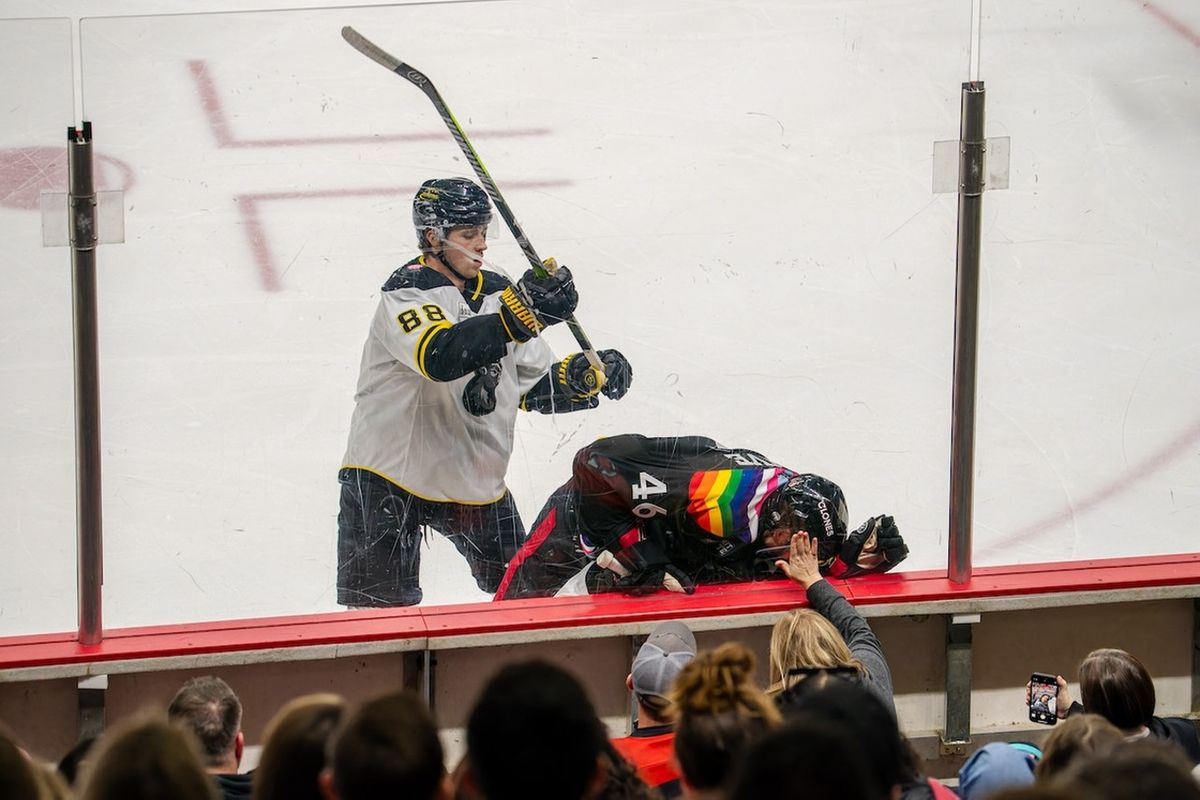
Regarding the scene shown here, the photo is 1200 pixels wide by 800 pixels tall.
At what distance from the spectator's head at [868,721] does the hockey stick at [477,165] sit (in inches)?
69.4

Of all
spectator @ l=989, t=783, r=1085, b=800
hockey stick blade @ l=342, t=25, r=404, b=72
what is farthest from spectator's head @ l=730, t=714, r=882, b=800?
hockey stick blade @ l=342, t=25, r=404, b=72

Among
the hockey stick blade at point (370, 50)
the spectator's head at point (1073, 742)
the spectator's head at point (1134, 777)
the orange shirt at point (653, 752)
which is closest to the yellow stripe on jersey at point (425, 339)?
the hockey stick blade at point (370, 50)

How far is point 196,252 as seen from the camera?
3562 millimetres

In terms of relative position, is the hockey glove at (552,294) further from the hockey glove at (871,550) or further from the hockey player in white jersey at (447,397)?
the hockey glove at (871,550)

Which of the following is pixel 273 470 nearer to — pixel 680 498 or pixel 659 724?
pixel 680 498

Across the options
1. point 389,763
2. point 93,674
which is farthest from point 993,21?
point 389,763

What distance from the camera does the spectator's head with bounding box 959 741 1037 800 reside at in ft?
8.08

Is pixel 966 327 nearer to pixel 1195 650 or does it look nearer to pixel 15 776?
pixel 1195 650

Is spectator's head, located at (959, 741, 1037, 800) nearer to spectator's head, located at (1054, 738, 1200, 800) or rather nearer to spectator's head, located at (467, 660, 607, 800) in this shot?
spectator's head, located at (1054, 738, 1200, 800)

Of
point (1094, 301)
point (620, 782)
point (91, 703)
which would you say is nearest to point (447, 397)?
point (91, 703)

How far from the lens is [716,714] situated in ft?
6.79

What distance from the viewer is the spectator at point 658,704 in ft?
8.22

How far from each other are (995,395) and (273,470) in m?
1.67

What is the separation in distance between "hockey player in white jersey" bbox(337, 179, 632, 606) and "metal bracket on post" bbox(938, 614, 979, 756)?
36.1 inches
